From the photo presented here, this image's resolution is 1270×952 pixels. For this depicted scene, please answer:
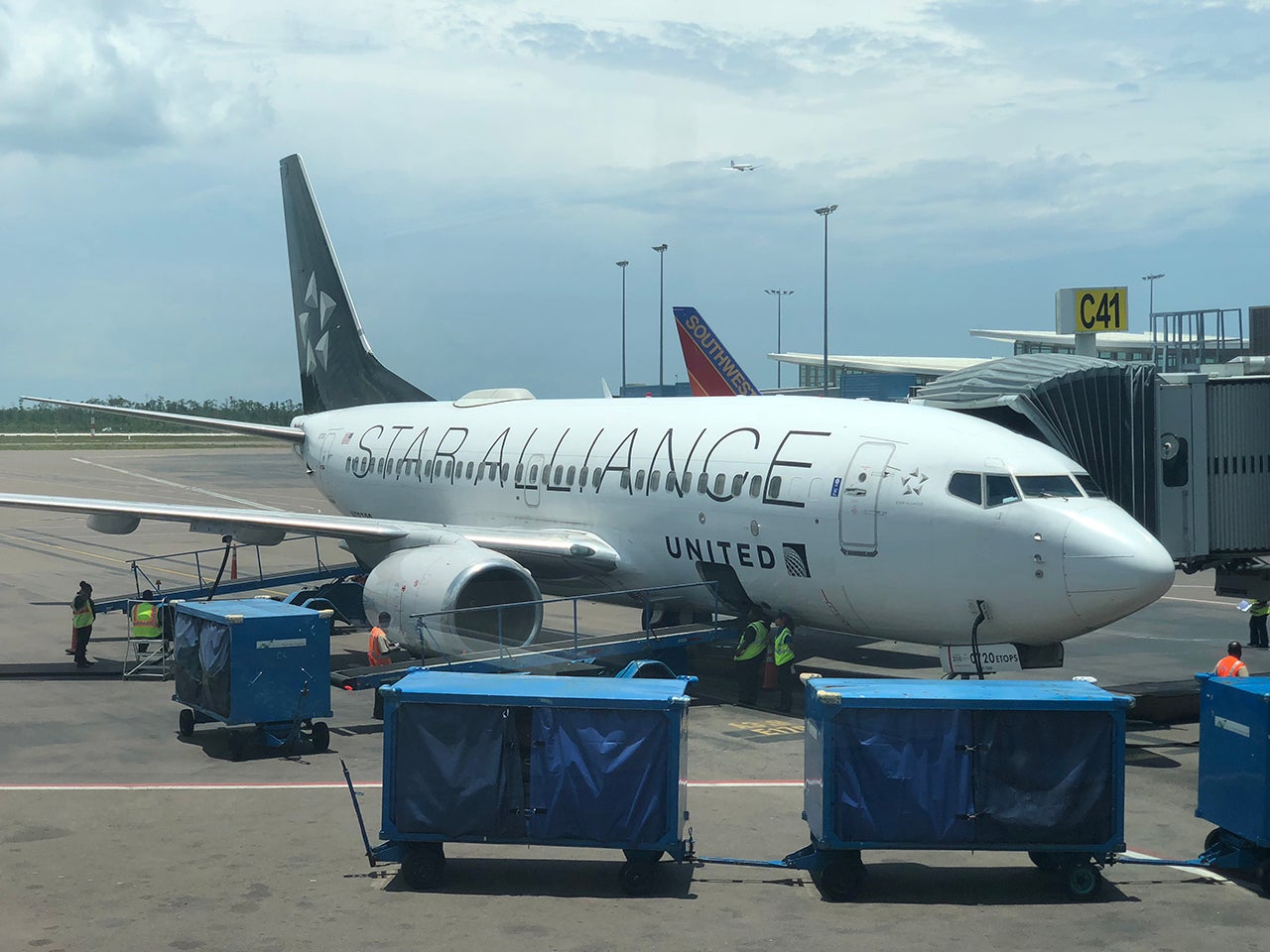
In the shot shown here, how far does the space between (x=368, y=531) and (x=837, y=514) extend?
9195mm

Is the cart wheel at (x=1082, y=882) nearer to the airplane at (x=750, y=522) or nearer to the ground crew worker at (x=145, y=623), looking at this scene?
the airplane at (x=750, y=522)

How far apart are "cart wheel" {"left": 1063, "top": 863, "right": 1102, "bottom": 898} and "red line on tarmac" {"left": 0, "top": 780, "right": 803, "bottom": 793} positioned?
4.72 metres

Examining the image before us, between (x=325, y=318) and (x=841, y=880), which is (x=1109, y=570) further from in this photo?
(x=325, y=318)

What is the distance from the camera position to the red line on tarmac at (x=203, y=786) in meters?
17.2

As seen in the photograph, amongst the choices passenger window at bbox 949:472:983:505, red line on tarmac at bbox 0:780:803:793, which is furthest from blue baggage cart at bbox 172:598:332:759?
passenger window at bbox 949:472:983:505

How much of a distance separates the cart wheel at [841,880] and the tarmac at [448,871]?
14 cm

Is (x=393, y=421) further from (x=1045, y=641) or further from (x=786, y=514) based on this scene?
(x=1045, y=641)

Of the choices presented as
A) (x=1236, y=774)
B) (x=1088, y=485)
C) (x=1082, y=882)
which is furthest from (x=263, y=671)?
(x=1236, y=774)

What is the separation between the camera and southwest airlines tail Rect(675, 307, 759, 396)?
261 ft

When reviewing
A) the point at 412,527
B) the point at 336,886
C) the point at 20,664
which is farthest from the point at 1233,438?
the point at 20,664

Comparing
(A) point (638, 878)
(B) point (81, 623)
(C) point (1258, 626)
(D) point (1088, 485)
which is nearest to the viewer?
(A) point (638, 878)

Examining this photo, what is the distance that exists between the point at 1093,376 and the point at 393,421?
704 inches

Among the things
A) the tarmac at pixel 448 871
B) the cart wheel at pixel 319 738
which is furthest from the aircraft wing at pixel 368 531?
the cart wheel at pixel 319 738

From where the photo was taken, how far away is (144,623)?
84.9 feet
